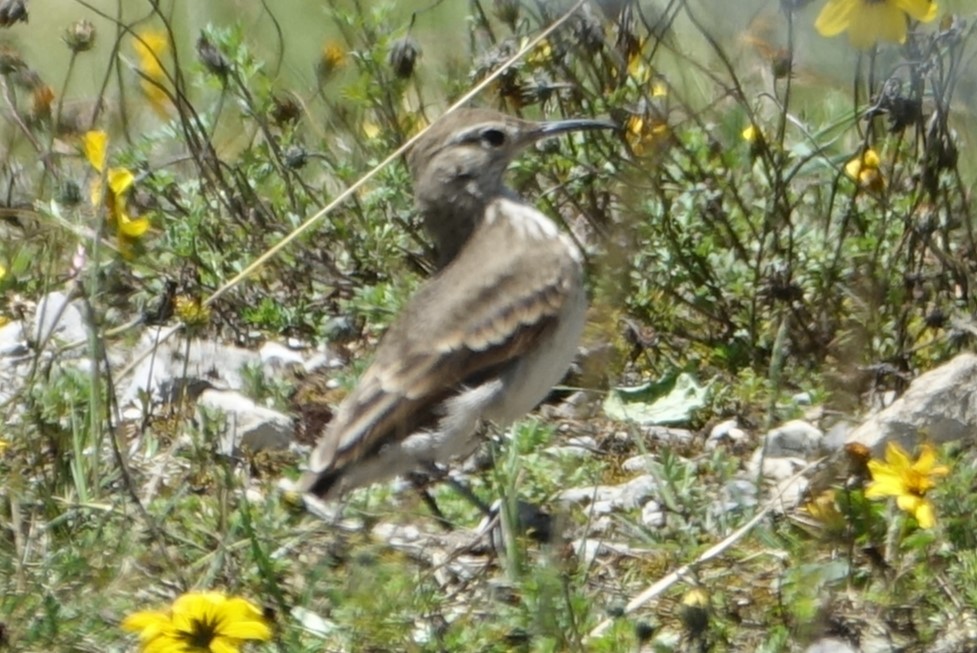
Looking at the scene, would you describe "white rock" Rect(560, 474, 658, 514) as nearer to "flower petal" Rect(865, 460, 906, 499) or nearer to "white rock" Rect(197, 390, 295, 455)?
"white rock" Rect(197, 390, 295, 455)

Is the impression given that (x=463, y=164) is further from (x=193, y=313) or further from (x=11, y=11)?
(x=193, y=313)

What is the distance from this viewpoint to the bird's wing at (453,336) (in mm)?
5973

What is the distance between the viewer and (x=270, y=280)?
25.5ft

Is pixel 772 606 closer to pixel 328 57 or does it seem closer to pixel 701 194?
pixel 701 194

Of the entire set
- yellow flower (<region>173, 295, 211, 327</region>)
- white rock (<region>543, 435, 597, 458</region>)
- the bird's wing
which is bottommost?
Answer: white rock (<region>543, 435, 597, 458</region>)

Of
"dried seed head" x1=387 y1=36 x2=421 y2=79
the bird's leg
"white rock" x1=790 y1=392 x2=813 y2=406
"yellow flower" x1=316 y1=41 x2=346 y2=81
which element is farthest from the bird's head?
"white rock" x1=790 y1=392 x2=813 y2=406

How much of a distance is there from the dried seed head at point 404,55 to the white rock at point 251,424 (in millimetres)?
1236

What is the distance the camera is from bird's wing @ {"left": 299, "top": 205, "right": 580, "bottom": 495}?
5973mm

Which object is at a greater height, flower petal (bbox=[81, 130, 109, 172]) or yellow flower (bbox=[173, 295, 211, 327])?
flower petal (bbox=[81, 130, 109, 172])

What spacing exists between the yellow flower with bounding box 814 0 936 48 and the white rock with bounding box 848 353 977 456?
97cm

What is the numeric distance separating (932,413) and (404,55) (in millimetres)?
2189

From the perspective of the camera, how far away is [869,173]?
679 centimetres

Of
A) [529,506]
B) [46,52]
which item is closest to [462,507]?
[529,506]

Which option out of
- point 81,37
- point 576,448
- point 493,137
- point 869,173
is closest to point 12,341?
point 81,37
